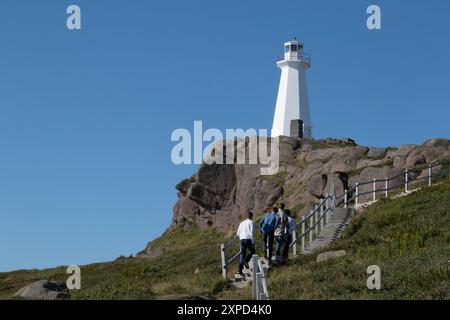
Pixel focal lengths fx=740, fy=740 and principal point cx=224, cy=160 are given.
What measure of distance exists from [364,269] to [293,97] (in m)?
44.7

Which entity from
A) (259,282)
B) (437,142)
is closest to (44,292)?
(259,282)

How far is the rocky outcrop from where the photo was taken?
43.1 meters

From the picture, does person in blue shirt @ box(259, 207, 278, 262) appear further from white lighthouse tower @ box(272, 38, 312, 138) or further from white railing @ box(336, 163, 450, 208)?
white lighthouse tower @ box(272, 38, 312, 138)

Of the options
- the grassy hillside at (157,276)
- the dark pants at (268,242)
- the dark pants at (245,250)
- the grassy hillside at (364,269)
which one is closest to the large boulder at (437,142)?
the grassy hillside at (364,269)

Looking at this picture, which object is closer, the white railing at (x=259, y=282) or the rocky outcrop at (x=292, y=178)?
the white railing at (x=259, y=282)

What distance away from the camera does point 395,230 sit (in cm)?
2602

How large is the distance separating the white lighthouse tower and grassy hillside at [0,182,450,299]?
27.6 metres

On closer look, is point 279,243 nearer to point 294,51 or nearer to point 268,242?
point 268,242

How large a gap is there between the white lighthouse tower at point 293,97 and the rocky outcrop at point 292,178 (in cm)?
432

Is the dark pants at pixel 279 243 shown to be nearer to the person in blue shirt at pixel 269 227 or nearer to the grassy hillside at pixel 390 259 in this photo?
the person in blue shirt at pixel 269 227

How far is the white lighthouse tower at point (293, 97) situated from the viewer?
61750 millimetres

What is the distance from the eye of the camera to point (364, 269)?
19.8 m
